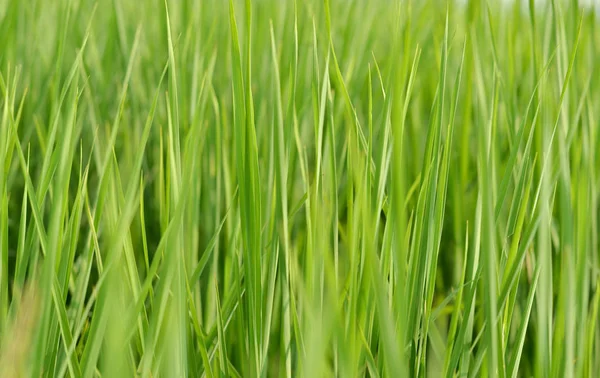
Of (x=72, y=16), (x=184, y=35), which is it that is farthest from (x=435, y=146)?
(x=72, y=16)

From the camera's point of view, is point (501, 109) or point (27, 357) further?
point (501, 109)

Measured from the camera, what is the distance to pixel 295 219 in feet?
2.33

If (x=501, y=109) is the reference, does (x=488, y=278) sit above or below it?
below

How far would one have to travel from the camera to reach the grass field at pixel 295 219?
423 millimetres

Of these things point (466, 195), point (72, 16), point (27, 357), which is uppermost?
point (72, 16)

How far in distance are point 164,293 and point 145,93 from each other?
0.52 meters

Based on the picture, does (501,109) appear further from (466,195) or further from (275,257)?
(275,257)

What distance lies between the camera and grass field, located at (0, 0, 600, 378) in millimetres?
423

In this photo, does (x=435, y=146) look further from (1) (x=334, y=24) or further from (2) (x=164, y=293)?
(1) (x=334, y=24)

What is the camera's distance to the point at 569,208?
531 millimetres

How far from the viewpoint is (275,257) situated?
0.52 meters

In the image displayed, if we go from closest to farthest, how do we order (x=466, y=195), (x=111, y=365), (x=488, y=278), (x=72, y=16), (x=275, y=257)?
1. (x=111, y=365)
2. (x=488, y=278)
3. (x=275, y=257)
4. (x=466, y=195)
5. (x=72, y=16)

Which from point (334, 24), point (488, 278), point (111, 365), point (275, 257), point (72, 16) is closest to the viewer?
point (111, 365)

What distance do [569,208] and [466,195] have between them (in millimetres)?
278
